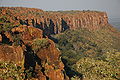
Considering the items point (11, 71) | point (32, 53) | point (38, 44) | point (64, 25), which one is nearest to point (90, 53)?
point (64, 25)

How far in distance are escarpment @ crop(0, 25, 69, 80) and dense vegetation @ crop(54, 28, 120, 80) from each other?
11124 millimetres

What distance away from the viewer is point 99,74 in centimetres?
7244

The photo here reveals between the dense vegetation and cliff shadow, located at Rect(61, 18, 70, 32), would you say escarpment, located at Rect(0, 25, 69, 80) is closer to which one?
the dense vegetation

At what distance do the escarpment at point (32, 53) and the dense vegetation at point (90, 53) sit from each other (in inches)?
438

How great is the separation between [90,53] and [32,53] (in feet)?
253

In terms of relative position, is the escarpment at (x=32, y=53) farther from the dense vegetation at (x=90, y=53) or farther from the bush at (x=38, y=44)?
the dense vegetation at (x=90, y=53)

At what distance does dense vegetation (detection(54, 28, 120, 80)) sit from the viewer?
73438 mm

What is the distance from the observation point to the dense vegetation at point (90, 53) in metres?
73.4

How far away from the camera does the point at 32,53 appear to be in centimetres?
6912

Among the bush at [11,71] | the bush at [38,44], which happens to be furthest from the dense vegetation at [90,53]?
the bush at [11,71]

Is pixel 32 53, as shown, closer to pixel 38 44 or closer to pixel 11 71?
pixel 38 44

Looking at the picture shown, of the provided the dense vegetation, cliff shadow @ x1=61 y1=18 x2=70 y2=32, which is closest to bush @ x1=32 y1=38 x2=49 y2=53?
the dense vegetation

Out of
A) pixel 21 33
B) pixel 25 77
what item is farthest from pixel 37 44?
pixel 25 77

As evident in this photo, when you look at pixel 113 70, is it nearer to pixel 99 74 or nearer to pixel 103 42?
pixel 99 74
